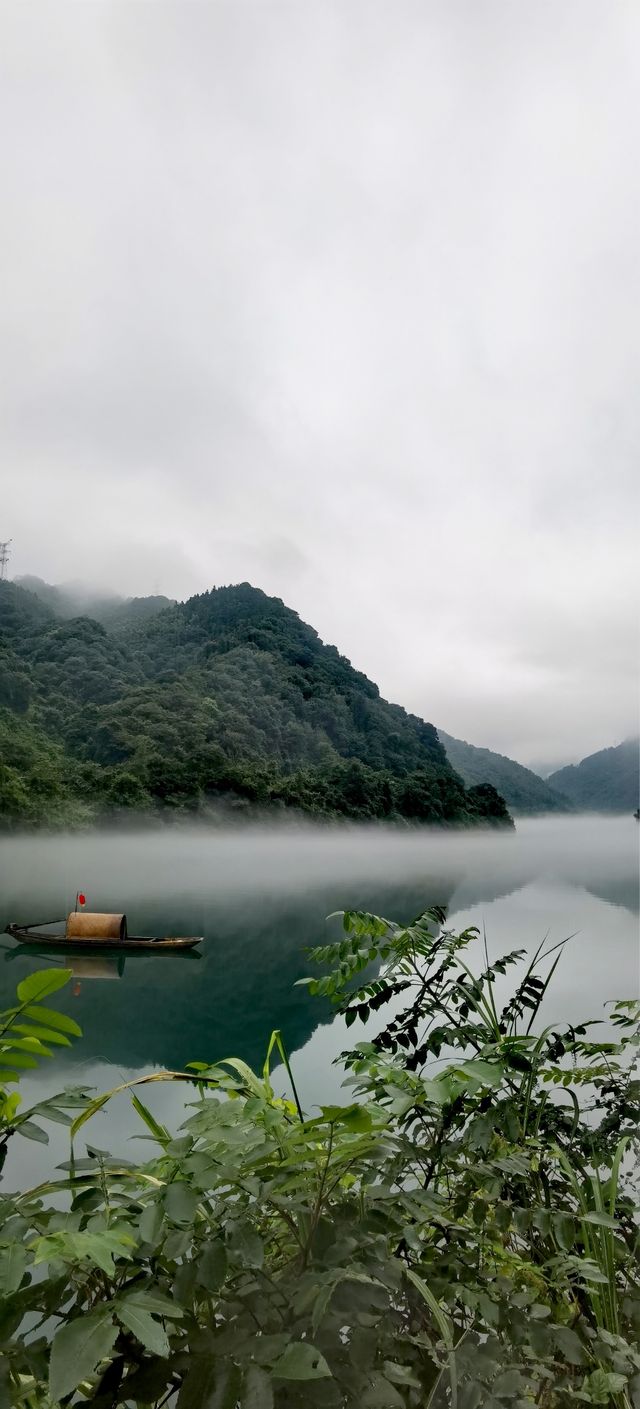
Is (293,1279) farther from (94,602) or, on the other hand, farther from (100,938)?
(94,602)

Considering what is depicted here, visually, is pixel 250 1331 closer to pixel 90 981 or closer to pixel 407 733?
pixel 90 981

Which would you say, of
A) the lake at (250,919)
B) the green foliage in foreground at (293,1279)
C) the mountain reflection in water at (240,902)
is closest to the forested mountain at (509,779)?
the mountain reflection in water at (240,902)

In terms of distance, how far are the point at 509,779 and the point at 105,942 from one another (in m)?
60.8

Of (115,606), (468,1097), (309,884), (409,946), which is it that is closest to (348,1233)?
(468,1097)

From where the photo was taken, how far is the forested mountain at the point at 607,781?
240 ft

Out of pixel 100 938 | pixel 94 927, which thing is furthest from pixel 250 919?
pixel 100 938

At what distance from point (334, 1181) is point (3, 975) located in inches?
483

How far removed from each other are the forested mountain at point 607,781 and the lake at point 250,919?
3190 cm

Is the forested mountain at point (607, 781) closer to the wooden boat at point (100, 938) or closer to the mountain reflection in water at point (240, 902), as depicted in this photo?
the mountain reflection in water at point (240, 902)

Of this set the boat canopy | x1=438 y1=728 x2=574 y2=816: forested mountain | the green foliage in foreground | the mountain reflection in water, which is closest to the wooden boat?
the boat canopy

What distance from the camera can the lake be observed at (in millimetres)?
7949

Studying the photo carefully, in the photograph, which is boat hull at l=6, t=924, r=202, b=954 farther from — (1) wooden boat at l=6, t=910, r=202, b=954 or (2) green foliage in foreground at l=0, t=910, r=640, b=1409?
(2) green foliage in foreground at l=0, t=910, r=640, b=1409

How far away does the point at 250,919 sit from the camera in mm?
18656

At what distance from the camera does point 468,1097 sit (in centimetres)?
124
